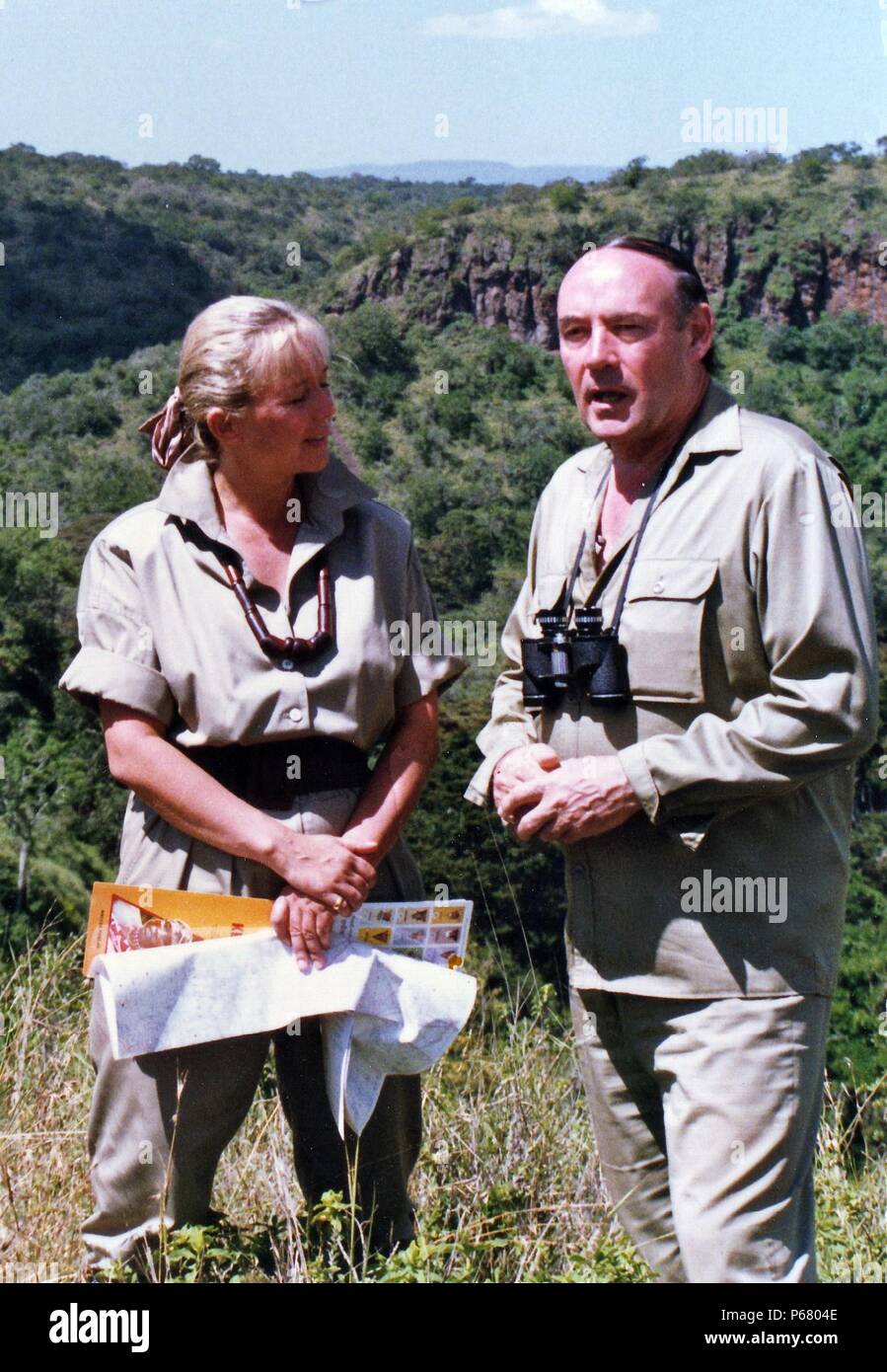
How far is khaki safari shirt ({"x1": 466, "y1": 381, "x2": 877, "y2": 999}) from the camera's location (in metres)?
2.14

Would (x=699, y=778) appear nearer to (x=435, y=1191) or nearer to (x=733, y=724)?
(x=733, y=724)

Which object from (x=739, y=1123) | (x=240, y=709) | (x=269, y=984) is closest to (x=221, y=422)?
(x=240, y=709)

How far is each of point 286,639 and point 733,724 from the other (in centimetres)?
70

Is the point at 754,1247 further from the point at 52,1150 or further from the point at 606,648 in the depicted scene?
the point at 52,1150

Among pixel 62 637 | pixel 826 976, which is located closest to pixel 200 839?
pixel 826 976

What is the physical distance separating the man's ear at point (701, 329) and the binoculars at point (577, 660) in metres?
0.42

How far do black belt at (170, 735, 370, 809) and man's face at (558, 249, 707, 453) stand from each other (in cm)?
66

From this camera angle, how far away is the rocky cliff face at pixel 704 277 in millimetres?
35969

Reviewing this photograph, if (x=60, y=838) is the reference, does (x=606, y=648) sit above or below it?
above

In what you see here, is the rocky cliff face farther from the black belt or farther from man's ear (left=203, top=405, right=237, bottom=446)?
the black belt

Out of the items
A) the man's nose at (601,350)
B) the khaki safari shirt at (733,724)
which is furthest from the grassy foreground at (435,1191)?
the man's nose at (601,350)

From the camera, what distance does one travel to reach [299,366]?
2420 mm

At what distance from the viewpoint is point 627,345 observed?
7.51ft

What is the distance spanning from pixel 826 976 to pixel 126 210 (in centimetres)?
3727
